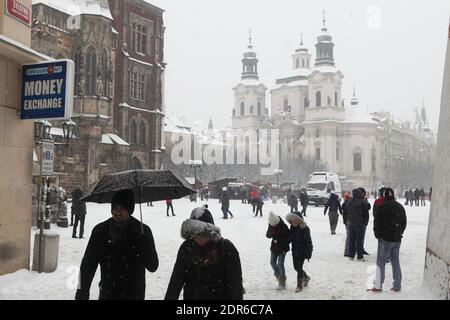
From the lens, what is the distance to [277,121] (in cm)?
9631

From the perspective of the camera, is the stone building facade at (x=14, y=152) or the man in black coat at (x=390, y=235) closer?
the man in black coat at (x=390, y=235)

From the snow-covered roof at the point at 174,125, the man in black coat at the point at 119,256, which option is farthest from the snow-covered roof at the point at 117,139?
the snow-covered roof at the point at 174,125

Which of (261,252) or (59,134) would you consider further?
(59,134)

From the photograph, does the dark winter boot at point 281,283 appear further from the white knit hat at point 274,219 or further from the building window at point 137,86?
the building window at point 137,86

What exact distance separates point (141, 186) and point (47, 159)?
4.72 m

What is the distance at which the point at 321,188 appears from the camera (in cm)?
4072

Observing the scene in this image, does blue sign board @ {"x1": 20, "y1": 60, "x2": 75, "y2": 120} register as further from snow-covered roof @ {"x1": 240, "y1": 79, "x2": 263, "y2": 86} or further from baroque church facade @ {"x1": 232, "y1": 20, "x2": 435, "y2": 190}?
snow-covered roof @ {"x1": 240, "y1": 79, "x2": 263, "y2": 86}

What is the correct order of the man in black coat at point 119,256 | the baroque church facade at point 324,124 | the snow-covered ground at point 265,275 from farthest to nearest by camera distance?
1. the baroque church facade at point 324,124
2. the snow-covered ground at point 265,275
3. the man in black coat at point 119,256

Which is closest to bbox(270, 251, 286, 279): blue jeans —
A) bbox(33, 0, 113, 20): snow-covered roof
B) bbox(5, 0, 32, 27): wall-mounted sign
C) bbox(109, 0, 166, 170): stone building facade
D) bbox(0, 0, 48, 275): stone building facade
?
bbox(0, 0, 48, 275): stone building facade

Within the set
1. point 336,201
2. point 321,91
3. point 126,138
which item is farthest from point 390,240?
point 321,91

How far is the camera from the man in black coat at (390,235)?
8.55 metres

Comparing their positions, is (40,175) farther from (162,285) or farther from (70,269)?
(162,285)

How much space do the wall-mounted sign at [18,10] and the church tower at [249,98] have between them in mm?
93261
